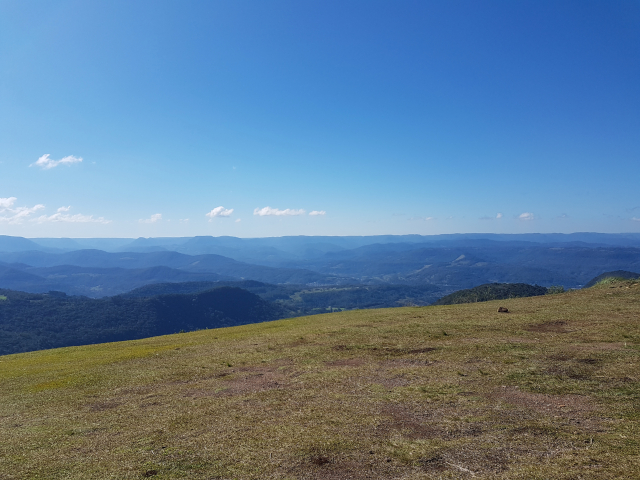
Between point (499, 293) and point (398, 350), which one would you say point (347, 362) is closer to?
point (398, 350)

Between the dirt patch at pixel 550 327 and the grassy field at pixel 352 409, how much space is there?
0.60 ft

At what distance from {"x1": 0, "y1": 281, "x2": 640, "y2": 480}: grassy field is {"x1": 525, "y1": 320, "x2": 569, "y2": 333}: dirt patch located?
182 millimetres

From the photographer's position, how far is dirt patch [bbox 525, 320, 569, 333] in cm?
2690

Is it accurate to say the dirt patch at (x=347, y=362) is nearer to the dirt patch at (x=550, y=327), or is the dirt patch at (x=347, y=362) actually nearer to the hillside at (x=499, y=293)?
the dirt patch at (x=550, y=327)

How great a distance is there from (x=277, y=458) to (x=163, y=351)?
24278mm

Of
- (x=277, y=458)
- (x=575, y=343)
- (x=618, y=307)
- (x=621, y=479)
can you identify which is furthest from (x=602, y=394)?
(x=618, y=307)

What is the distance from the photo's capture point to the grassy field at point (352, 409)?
35.0ft

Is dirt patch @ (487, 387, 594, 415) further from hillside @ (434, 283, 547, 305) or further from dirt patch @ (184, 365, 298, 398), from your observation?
hillside @ (434, 283, 547, 305)

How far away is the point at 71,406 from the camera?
18.2 meters

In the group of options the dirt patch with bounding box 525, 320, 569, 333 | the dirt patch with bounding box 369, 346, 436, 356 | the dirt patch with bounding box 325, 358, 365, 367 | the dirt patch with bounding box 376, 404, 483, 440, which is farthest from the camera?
the dirt patch with bounding box 525, 320, 569, 333

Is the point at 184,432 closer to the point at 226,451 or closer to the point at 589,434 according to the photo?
the point at 226,451

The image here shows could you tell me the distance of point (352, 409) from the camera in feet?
49.5

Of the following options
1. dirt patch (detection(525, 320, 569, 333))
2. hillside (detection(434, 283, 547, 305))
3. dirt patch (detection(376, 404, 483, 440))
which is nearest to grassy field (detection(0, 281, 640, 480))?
dirt patch (detection(376, 404, 483, 440))

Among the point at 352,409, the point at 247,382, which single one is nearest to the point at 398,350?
the point at 352,409
